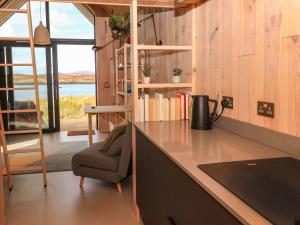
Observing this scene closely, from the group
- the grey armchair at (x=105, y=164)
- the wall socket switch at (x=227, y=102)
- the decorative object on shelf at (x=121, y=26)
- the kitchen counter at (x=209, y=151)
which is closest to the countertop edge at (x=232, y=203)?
the kitchen counter at (x=209, y=151)

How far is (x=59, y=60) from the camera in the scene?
762 cm

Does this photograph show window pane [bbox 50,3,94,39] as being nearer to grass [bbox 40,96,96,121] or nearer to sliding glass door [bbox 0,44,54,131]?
sliding glass door [bbox 0,44,54,131]

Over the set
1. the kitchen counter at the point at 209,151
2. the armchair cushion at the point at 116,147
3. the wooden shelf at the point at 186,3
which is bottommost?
the armchair cushion at the point at 116,147

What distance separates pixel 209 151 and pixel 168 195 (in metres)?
0.36

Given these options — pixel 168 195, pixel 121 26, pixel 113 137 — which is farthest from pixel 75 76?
pixel 168 195

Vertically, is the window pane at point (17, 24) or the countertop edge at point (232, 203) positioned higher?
the window pane at point (17, 24)

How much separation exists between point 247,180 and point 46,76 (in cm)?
699

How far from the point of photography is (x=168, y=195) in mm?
1830

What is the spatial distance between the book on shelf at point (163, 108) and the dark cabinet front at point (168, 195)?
0.26 metres

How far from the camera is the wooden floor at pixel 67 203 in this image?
9.55 ft

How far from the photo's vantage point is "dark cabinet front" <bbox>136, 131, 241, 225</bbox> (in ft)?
4.02

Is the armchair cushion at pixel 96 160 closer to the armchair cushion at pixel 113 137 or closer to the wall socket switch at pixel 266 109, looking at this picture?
the armchair cushion at pixel 113 137

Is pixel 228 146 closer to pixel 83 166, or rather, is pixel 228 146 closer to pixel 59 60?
pixel 83 166

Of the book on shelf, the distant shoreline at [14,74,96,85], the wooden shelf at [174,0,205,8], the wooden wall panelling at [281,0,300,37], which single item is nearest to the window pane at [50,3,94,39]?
the distant shoreline at [14,74,96,85]
